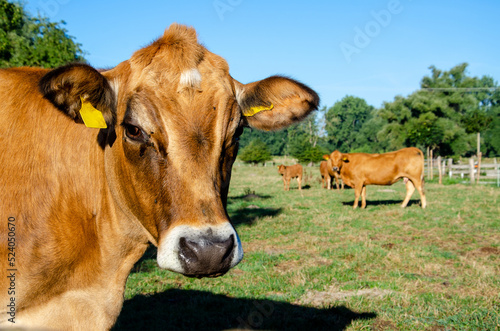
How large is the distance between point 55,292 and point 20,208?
577mm

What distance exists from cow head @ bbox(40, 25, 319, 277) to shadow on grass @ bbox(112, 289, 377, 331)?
2.37 m

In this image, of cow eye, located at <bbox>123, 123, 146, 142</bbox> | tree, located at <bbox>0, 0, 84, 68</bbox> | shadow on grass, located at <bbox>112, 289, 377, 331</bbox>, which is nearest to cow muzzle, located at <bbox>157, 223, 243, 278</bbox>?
cow eye, located at <bbox>123, 123, 146, 142</bbox>

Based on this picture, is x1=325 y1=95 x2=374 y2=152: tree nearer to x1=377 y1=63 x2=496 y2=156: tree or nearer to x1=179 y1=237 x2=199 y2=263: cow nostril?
x1=377 y1=63 x2=496 y2=156: tree

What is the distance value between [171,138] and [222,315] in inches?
126

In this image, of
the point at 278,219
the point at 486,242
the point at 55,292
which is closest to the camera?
the point at 55,292

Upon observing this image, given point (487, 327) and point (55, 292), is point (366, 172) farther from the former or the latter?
point (55, 292)

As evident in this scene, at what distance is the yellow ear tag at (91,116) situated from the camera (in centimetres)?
224

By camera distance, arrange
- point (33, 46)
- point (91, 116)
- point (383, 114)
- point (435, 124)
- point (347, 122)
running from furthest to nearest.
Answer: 1. point (347, 122)
2. point (383, 114)
3. point (435, 124)
4. point (33, 46)
5. point (91, 116)

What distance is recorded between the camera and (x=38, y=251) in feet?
7.22

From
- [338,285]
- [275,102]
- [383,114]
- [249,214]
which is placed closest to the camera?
[275,102]

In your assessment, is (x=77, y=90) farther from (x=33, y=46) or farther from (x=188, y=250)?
A: (x=33, y=46)

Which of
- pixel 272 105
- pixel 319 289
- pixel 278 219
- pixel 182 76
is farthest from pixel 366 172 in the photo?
pixel 182 76

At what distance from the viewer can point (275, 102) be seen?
302cm

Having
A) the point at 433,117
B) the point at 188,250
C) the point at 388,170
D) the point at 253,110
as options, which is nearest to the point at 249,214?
the point at 388,170
